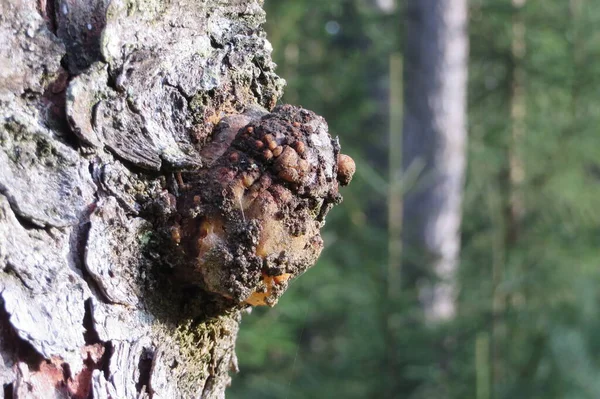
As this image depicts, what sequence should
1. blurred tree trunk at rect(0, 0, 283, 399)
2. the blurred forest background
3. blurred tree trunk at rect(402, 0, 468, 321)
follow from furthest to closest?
1. blurred tree trunk at rect(402, 0, 468, 321)
2. the blurred forest background
3. blurred tree trunk at rect(0, 0, 283, 399)

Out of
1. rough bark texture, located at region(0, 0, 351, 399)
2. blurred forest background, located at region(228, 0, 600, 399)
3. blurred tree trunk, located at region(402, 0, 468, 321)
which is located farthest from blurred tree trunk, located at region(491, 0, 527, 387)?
rough bark texture, located at region(0, 0, 351, 399)

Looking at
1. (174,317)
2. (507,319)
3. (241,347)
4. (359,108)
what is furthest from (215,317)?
(359,108)

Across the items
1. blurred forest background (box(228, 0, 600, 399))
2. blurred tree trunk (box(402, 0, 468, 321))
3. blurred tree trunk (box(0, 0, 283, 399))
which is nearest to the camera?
blurred tree trunk (box(0, 0, 283, 399))

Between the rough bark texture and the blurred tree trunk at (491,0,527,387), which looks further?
the blurred tree trunk at (491,0,527,387)

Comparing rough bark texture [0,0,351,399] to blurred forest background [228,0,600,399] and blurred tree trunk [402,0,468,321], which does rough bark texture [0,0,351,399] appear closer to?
blurred forest background [228,0,600,399]

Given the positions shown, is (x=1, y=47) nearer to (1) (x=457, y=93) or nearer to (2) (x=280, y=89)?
(2) (x=280, y=89)

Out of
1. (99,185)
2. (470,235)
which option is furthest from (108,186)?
(470,235)

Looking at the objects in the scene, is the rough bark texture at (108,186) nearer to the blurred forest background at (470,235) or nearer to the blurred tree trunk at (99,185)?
A: the blurred tree trunk at (99,185)
